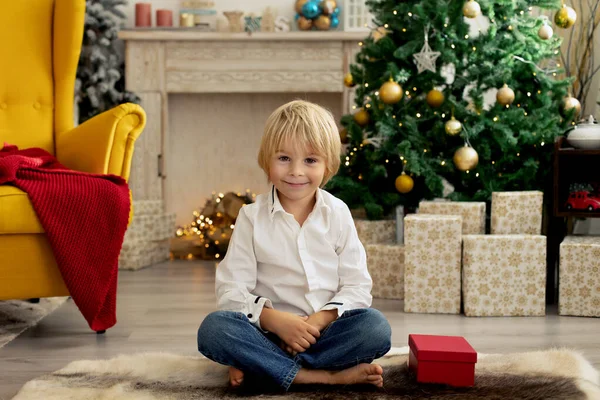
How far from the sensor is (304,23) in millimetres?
3973

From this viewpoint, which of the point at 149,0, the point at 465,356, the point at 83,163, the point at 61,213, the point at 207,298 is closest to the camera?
the point at 465,356

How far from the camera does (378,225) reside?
2789 mm

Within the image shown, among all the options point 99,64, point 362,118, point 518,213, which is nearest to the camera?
point 518,213

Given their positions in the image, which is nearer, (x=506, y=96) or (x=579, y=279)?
(x=579, y=279)

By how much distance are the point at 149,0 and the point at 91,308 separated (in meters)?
2.55

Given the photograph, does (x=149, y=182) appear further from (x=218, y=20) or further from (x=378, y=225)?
(x=378, y=225)

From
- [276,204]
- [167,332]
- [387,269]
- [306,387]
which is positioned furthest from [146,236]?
[306,387]

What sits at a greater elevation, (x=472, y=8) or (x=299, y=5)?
(x=299, y=5)

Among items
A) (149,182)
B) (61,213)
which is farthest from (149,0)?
(61,213)

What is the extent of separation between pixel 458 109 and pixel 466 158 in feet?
0.66

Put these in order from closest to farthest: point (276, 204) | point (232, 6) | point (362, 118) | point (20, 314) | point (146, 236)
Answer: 1. point (276, 204)
2. point (20, 314)
3. point (362, 118)
4. point (146, 236)
5. point (232, 6)

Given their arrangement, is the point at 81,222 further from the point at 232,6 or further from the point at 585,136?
the point at 232,6

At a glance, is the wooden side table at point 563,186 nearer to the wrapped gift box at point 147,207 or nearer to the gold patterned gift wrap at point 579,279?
the gold patterned gift wrap at point 579,279

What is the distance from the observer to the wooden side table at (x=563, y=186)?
8.16 feet
